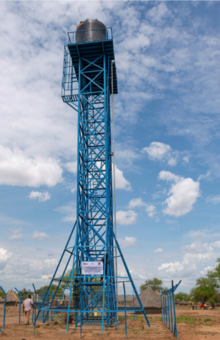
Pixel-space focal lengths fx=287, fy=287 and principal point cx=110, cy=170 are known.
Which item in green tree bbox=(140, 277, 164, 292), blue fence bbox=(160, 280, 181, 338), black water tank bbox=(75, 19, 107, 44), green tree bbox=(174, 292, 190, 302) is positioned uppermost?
black water tank bbox=(75, 19, 107, 44)

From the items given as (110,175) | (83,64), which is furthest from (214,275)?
(83,64)

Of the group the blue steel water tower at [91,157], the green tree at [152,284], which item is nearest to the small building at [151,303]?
the blue steel water tower at [91,157]

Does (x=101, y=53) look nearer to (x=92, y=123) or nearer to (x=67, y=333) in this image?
(x=92, y=123)

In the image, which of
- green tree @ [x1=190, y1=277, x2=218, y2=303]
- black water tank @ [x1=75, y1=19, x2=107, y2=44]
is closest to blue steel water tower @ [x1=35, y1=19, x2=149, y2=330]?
black water tank @ [x1=75, y1=19, x2=107, y2=44]

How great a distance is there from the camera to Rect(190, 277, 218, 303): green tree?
6106 cm

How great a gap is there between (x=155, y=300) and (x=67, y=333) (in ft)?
84.7

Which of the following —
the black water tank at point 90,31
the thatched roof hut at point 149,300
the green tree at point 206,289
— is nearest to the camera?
the black water tank at point 90,31

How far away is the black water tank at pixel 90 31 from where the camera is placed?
71.2 ft

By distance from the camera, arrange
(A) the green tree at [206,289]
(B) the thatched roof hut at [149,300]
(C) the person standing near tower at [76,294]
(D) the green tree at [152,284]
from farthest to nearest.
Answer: (D) the green tree at [152,284]
(A) the green tree at [206,289]
(B) the thatched roof hut at [149,300]
(C) the person standing near tower at [76,294]

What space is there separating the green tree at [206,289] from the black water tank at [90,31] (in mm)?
56006

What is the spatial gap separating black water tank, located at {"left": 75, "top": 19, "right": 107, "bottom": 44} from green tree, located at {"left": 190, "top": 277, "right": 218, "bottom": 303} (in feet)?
184

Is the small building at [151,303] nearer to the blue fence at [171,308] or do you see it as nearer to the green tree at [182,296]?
the blue fence at [171,308]

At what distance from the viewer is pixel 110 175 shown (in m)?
21.2

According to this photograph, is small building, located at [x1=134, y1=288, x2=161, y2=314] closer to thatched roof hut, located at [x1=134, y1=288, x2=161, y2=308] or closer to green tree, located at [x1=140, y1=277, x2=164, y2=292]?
thatched roof hut, located at [x1=134, y1=288, x2=161, y2=308]
